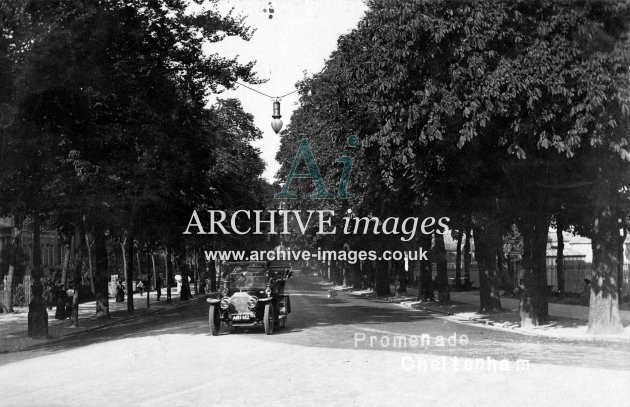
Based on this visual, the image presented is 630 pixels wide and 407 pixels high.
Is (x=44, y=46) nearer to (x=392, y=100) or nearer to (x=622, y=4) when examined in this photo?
(x=392, y=100)

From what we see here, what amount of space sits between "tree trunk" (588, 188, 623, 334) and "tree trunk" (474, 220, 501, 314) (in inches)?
295

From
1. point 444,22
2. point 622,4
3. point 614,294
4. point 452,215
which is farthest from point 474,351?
point 452,215

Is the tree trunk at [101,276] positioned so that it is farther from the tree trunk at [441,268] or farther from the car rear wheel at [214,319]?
the tree trunk at [441,268]

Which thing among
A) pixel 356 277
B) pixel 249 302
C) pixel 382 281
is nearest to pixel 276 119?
pixel 249 302

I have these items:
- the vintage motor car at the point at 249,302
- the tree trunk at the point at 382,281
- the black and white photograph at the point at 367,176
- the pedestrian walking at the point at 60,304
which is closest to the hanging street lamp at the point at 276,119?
the black and white photograph at the point at 367,176

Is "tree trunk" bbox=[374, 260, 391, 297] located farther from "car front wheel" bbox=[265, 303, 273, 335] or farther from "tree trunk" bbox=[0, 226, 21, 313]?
"car front wheel" bbox=[265, 303, 273, 335]

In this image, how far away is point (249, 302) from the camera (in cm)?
2281

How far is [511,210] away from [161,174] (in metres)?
12.3

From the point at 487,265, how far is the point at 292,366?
17.2 m

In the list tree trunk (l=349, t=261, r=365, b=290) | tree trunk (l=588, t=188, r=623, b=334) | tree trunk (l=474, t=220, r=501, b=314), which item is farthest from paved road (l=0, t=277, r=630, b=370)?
tree trunk (l=349, t=261, r=365, b=290)

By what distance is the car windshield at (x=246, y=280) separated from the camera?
23752 millimetres

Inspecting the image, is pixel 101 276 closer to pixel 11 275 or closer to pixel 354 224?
pixel 11 275

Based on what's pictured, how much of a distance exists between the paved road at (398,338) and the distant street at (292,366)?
38mm

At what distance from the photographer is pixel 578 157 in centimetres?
2127
